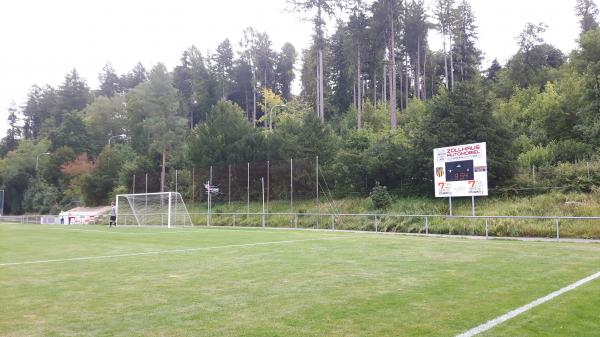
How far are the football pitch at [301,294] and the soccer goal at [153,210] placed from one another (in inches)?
831

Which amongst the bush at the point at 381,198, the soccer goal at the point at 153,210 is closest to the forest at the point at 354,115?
the bush at the point at 381,198

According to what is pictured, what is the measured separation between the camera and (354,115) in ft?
184

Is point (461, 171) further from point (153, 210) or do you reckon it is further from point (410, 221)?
point (153, 210)

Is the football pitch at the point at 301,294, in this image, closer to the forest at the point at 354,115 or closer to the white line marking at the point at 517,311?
the white line marking at the point at 517,311

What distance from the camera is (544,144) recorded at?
34219 mm

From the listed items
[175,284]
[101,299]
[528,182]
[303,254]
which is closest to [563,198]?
[528,182]

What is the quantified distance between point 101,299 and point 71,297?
55 cm

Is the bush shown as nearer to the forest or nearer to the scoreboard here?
the forest

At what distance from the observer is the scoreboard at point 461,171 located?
2117cm

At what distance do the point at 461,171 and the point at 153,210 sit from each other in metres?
22.3

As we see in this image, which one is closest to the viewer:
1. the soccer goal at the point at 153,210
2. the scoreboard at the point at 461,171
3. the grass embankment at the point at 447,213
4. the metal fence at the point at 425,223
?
the metal fence at the point at 425,223

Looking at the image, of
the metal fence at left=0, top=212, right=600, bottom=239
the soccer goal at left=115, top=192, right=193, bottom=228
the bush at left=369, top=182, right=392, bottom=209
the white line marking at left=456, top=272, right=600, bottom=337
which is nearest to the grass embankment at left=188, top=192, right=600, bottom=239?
the metal fence at left=0, top=212, right=600, bottom=239

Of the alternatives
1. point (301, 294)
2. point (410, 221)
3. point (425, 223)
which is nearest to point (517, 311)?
point (301, 294)

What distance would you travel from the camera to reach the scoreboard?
69.5 ft
